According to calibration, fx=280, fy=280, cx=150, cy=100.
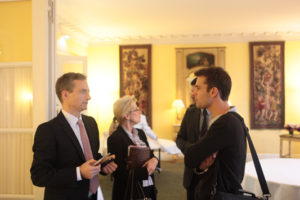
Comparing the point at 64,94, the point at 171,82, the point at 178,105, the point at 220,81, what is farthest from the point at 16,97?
the point at 171,82

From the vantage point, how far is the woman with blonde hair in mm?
2111

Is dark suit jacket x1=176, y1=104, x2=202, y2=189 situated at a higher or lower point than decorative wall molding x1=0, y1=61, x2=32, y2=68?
lower

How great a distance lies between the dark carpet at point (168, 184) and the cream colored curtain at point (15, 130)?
2444 mm

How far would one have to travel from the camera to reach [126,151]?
2242mm

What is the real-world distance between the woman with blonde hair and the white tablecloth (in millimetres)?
1231

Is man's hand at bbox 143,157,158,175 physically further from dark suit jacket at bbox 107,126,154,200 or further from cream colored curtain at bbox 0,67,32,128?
cream colored curtain at bbox 0,67,32,128

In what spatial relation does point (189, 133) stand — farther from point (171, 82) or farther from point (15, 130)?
point (171, 82)

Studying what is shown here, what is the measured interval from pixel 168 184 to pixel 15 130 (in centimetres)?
364

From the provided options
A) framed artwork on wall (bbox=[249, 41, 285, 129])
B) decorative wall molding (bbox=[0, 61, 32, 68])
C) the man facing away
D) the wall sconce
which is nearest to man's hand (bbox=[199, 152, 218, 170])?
the man facing away

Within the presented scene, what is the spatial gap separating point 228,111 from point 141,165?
2.66 feet

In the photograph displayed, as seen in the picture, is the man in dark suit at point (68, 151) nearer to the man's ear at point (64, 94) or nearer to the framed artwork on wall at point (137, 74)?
the man's ear at point (64, 94)

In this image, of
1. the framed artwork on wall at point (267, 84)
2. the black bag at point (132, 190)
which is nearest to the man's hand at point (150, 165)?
the black bag at point (132, 190)

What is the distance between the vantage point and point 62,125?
188 centimetres

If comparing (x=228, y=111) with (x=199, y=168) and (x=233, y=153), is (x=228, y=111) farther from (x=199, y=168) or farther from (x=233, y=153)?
(x=199, y=168)
